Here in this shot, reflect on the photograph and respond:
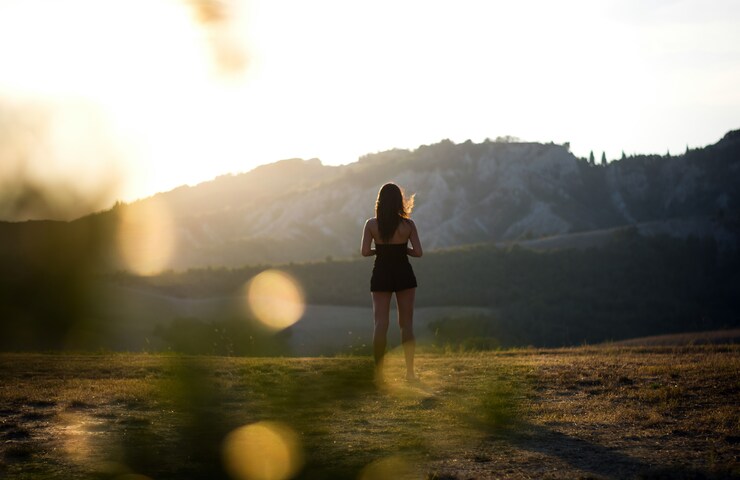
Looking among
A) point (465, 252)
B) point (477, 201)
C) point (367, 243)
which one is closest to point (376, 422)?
point (367, 243)

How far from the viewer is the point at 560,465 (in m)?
4.98

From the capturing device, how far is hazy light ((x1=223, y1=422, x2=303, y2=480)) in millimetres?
5090

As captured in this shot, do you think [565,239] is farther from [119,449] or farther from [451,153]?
[119,449]

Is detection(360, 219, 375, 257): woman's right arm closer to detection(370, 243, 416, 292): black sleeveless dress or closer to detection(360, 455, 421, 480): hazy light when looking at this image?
detection(370, 243, 416, 292): black sleeveless dress

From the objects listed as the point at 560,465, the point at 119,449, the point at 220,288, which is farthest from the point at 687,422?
the point at 220,288

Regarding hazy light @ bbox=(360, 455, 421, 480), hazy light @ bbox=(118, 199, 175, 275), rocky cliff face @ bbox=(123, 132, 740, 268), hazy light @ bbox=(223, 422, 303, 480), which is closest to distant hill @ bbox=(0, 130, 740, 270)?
rocky cliff face @ bbox=(123, 132, 740, 268)

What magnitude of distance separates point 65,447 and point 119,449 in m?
0.41

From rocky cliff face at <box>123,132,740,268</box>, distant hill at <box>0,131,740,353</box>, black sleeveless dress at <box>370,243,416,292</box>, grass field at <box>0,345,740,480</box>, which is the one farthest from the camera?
rocky cliff face at <box>123,132,740,268</box>

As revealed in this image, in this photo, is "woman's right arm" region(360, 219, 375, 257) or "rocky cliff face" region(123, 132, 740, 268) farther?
"rocky cliff face" region(123, 132, 740, 268)

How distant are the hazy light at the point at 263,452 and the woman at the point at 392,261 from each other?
271cm

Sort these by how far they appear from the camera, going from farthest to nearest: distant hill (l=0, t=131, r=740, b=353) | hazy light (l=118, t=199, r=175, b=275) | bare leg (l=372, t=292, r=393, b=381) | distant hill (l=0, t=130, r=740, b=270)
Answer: distant hill (l=0, t=130, r=740, b=270), hazy light (l=118, t=199, r=175, b=275), distant hill (l=0, t=131, r=740, b=353), bare leg (l=372, t=292, r=393, b=381)

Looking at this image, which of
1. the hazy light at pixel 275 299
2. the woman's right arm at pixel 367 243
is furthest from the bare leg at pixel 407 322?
the hazy light at pixel 275 299

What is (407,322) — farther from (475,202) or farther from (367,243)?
(475,202)

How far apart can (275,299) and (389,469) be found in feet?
274
